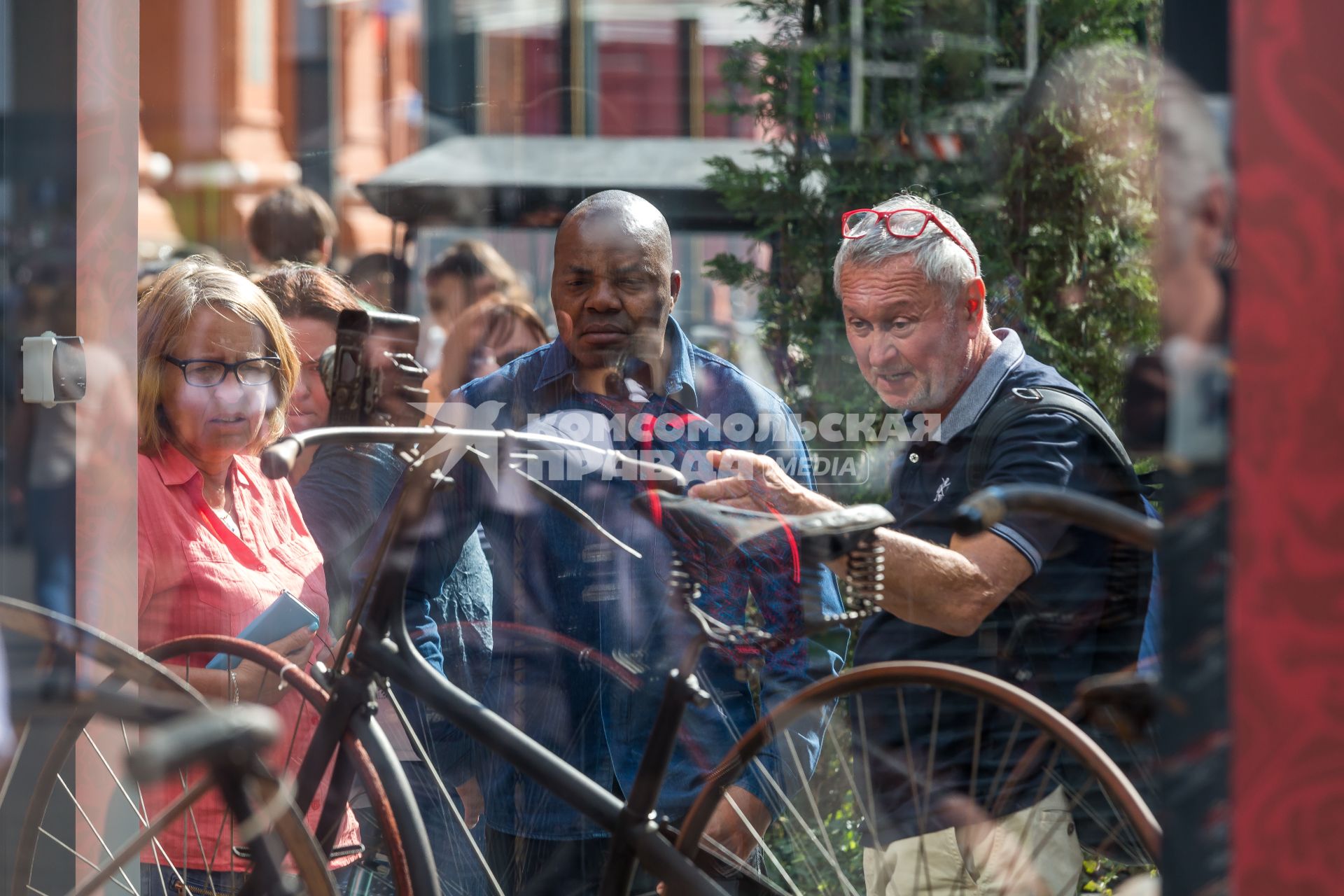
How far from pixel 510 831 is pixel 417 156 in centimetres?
241

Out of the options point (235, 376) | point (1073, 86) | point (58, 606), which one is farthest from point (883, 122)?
point (58, 606)

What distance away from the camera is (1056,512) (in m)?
1.66

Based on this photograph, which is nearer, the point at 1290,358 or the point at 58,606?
the point at 1290,358

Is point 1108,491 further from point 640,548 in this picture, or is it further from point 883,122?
point 883,122

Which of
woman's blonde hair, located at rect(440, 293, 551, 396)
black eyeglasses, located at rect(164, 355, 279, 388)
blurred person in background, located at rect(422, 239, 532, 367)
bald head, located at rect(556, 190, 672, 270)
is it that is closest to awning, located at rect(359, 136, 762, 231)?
blurred person in background, located at rect(422, 239, 532, 367)

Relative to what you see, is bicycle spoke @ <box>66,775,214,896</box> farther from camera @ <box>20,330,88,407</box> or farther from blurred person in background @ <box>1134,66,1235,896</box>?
blurred person in background @ <box>1134,66,1235,896</box>

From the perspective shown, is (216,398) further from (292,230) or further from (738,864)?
(292,230)

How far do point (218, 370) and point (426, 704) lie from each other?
0.83 m

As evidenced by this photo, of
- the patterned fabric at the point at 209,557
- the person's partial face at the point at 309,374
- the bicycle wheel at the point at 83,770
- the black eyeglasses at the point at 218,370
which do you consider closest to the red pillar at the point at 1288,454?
the bicycle wheel at the point at 83,770

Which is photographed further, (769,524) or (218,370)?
(218,370)

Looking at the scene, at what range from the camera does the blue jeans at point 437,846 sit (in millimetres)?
2143

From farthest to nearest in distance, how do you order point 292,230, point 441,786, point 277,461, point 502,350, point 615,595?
1. point 292,230
2. point 502,350
3. point 615,595
4. point 441,786
5. point 277,461

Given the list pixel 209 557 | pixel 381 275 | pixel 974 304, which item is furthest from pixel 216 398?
pixel 381 275

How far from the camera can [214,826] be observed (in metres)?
2.22
